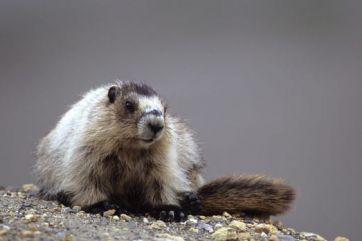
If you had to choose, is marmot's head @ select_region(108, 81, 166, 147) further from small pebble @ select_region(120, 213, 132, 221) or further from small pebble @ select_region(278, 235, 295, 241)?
small pebble @ select_region(278, 235, 295, 241)

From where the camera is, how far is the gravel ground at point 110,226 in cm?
187

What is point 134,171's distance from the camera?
2.48 metres

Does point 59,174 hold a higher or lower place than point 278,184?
lower

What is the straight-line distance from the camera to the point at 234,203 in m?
2.59

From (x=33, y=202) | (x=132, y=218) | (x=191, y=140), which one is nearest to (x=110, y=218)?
(x=132, y=218)

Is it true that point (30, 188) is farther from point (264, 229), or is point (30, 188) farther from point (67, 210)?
point (264, 229)

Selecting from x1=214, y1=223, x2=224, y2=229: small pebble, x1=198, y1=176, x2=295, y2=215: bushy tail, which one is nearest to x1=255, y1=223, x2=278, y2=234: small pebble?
x1=214, y1=223, x2=224, y2=229: small pebble

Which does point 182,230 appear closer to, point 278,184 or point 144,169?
point 144,169

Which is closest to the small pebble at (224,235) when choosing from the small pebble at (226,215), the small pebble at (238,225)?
the small pebble at (238,225)

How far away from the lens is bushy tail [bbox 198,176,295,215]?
2572 millimetres

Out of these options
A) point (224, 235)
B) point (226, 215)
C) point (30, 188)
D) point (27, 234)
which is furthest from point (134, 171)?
point (30, 188)

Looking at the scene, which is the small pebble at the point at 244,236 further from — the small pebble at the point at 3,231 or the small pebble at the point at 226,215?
the small pebble at the point at 3,231

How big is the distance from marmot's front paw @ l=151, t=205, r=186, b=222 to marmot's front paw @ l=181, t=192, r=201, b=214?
0.09 m

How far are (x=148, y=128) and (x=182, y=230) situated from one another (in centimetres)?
38
